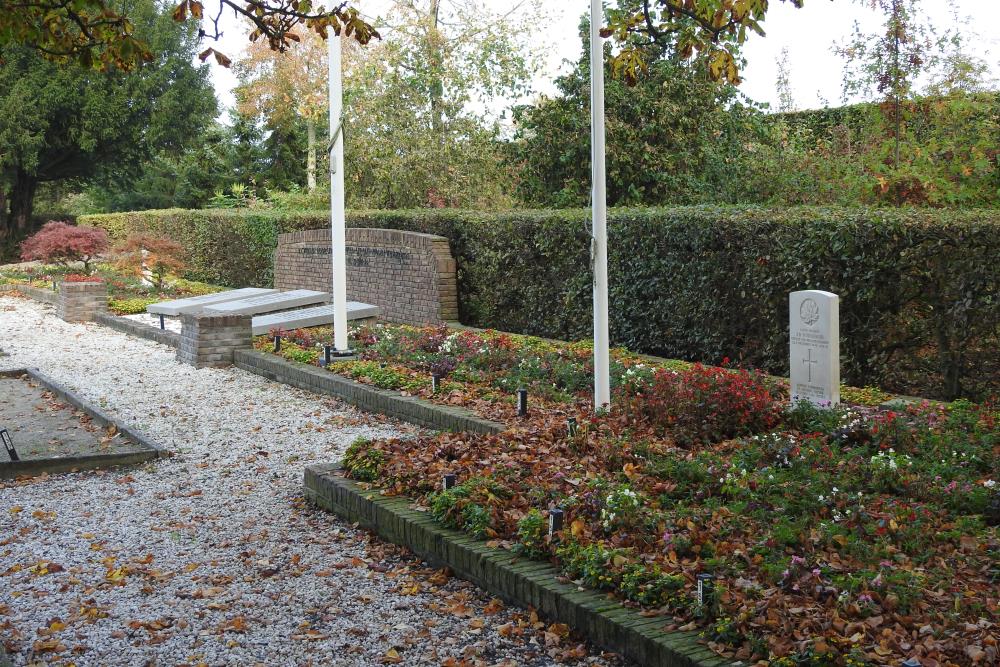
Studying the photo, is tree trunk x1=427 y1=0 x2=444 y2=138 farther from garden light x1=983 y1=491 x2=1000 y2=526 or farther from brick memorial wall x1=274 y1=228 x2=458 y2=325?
garden light x1=983 y1=491 x2=1000 y2=526

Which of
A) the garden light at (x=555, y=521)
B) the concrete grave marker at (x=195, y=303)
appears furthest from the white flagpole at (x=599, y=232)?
the concrete grave marker at (x=195, y=303)

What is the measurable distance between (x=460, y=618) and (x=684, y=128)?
40.3ft

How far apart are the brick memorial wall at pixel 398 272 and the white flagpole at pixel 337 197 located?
11.5 feet

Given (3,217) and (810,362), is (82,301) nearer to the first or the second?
(810,362)

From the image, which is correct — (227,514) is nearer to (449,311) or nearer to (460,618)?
(460,618)

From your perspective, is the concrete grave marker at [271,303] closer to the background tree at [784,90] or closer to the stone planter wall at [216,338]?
the stone planter wall at [216,338]

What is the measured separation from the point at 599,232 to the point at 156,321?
1106 cm

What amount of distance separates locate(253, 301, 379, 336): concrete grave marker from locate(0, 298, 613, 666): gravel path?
162 inches

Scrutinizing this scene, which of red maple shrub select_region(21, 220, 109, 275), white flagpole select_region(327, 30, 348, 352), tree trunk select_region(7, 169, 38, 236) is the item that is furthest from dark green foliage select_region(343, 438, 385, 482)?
tree trunk select_region(7, 169, 38, 236)

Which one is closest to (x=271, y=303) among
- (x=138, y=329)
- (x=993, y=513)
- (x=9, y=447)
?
(x=138, y=329)

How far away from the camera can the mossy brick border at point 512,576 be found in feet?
12.3

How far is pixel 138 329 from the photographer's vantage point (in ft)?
48.8

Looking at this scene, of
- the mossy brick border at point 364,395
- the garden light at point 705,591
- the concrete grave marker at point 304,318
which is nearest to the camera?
the garden light at point 705,591

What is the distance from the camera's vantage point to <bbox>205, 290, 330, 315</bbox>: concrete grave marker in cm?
1357
